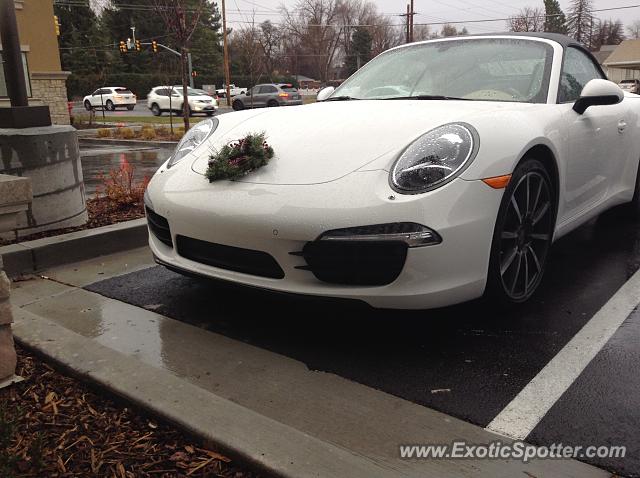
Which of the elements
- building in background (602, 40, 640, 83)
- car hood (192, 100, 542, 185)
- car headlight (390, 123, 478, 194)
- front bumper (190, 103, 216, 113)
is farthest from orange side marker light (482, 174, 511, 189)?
building in background (602, 40, 640, 83)

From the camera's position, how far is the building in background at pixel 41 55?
18062 millimetres

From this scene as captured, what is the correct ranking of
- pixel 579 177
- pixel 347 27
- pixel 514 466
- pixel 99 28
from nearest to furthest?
pixel 514 466 → pixel 579 177 → pixel 99 28 → pixel 347 27

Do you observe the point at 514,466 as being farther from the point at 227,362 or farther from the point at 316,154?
the point at 316,154

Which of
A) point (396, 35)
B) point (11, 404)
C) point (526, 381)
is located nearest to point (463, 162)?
point (526, 381)

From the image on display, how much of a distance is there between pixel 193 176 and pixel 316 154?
676 mm

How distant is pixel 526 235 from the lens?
301 cm

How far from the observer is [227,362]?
8.68 feet

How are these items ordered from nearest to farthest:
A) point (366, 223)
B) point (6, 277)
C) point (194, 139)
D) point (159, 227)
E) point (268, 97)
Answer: point (6, 277), point (366, 223), point (159, 227), point (194, 139), point (268, 97)

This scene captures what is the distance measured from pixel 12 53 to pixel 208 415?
3.54 meters

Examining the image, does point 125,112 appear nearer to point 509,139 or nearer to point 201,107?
point 201,107

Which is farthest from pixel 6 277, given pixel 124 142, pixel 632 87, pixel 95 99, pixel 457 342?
pixel 95 99

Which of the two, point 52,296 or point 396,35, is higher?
point 396,35

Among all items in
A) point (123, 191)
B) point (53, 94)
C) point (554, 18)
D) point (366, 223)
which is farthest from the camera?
point (554, 18)

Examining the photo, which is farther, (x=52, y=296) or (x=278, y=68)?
(x=278, y=68)
